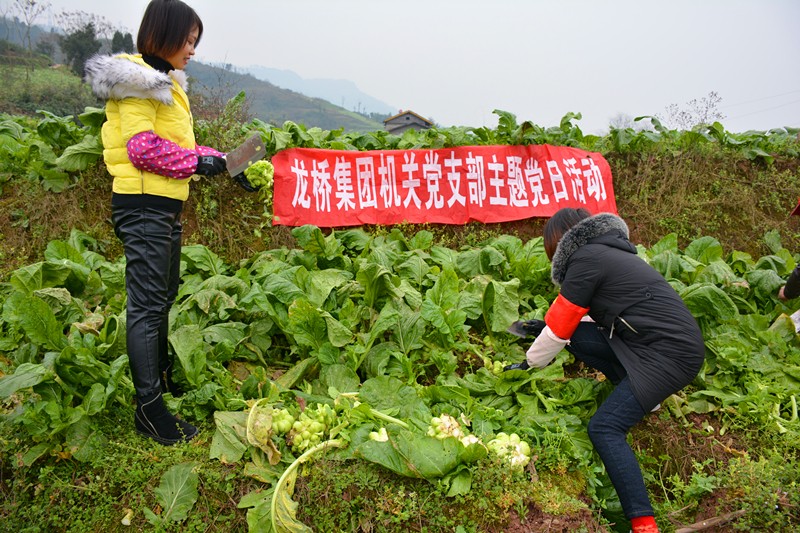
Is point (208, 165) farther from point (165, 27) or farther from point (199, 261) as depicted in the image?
point (199, 261)

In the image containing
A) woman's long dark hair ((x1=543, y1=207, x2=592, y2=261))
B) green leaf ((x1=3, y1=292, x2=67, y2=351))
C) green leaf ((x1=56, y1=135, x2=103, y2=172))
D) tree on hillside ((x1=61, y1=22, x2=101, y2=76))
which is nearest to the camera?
green leaf ((x1=3, y1=292, x2=67, y2=351))

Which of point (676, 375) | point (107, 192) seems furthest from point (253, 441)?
point (107, 192)

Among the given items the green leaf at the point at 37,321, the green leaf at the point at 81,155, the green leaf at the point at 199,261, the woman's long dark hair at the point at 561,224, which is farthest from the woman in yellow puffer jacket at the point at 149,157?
the green leaf at the point at 81,155

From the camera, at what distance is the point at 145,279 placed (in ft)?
7.56

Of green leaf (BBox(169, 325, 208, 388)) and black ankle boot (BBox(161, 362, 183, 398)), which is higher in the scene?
green leaf (BBox(169, 325, 208, 388))

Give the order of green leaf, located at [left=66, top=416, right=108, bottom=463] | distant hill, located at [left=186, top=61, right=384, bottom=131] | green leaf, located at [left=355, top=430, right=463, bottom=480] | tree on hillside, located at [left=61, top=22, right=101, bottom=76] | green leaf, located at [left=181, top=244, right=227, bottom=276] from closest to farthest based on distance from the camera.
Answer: green leaf, located at [left=355, top=430, right=463, bottom=480]
green leaf, located at [left=66, top=416, right=108, bottom=463]
green leaf, located at [left=181, top=244, right=227, bottom=276]
tree on hillside, located at [left=61, top=22, right=101, bottom=76]
distant hill, located at [left=186, top=61, right=384, bottom=131]

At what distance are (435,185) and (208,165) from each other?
334cm

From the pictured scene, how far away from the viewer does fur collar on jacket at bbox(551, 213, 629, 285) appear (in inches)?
104

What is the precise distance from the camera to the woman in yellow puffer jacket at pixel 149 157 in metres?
2.16

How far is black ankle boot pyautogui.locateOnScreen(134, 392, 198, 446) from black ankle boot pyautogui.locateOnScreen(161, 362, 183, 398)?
0.29 meters

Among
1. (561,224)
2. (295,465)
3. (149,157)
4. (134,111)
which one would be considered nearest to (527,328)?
(561,224)

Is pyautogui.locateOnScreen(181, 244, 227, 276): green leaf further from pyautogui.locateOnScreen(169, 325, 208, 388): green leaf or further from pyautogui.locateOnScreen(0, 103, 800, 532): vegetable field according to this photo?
pyautogui.locateOnScreen(169, 325, 208, 388): green leaf

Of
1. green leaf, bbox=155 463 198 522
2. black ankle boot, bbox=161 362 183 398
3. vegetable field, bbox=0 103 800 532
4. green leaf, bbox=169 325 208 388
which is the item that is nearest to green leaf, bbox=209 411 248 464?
vegetable field, bbox=0 103 800 532

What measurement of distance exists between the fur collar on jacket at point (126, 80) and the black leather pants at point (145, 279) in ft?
1.62
